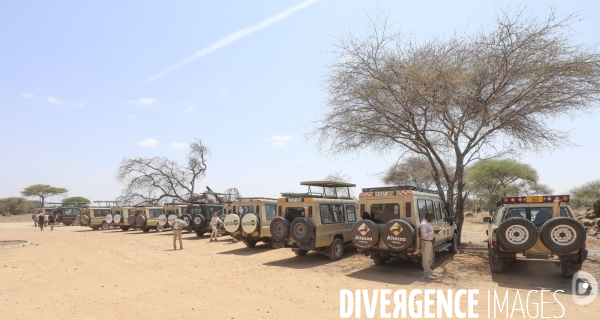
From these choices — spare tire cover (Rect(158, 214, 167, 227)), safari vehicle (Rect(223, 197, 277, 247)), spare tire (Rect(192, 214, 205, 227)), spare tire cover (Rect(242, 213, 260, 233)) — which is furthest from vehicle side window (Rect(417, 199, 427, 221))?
spare tire cover (Rect(158, 214, 167, 227))

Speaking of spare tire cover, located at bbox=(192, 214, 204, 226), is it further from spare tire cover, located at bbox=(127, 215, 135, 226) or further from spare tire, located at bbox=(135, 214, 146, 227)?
spare tire cover, located at bbox=(127, 215, 135, 226)

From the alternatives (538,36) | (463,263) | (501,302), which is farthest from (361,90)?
(501,302)

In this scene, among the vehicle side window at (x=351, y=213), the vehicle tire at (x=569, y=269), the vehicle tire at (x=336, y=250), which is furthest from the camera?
the vehicle side window at (x=351, y=213)

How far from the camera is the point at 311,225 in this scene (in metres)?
12.4

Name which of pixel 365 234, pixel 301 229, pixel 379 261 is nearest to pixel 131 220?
pixel 301 229

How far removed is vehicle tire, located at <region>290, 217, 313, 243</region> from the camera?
12.3 meters

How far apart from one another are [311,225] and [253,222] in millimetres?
4166

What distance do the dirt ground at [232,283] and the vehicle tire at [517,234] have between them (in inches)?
35.0

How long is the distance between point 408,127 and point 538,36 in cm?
495

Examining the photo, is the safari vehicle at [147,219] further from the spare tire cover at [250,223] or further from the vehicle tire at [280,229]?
the vehicle tire at [280,229]

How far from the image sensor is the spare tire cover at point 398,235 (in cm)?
1002

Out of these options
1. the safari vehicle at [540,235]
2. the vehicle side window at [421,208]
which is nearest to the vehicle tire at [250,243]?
the vehicle side window at [421,208]

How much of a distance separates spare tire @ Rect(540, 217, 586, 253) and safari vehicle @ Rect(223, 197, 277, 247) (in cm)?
926

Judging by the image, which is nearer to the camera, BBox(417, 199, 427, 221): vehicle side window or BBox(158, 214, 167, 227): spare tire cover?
BBox(417, 199, 427, 221): vehicle side window
